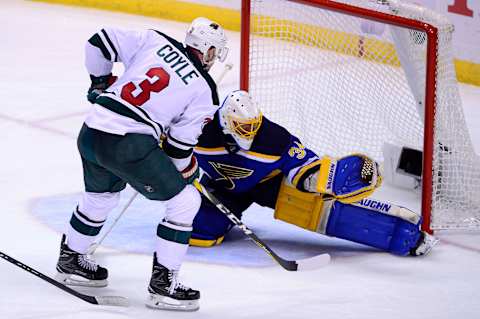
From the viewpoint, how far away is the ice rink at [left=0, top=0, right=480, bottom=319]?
3.83m

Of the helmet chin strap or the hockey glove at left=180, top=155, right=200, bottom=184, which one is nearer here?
the hockey glove at left=180, top=155, right=200, bottom=184

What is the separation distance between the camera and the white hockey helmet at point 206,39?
3.74m

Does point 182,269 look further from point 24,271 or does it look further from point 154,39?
point 154,39

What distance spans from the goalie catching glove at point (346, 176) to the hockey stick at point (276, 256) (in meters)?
0.28

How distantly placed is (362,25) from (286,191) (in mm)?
1178

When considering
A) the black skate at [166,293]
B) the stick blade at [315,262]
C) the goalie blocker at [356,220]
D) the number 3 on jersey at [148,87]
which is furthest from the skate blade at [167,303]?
the goalie blocker at [356,220]

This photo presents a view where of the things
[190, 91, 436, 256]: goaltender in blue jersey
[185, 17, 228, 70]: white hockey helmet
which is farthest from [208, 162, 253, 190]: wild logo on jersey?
[185, 17, 228, 70]: white hockey helmet

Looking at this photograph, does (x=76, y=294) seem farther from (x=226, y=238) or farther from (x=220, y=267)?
(x=226, y=238)

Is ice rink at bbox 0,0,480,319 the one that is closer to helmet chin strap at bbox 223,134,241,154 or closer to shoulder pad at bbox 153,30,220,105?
helmet chin strap at bbox 223,134,241,154

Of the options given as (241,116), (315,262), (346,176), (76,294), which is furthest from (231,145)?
(76,294)

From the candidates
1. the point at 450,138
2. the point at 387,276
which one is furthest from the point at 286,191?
the point at 450,138

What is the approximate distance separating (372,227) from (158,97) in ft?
4.13

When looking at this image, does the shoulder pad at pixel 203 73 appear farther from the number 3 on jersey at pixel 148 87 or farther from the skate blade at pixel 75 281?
the skate blade at pixel 75 281

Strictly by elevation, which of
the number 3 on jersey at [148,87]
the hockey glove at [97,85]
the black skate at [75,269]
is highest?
the number 3 on jersey at [148,87]
